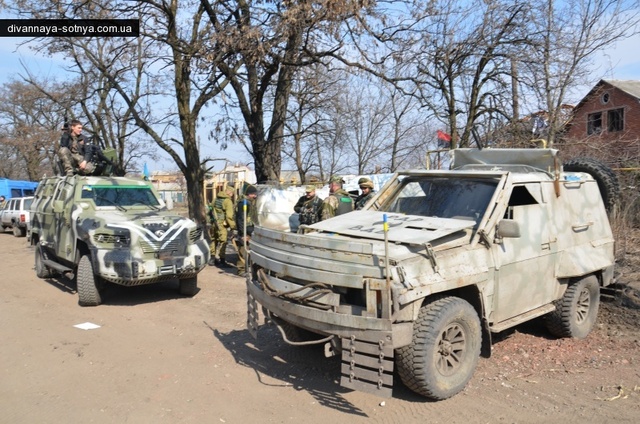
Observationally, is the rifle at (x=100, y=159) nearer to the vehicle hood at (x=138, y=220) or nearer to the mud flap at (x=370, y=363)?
the vehicle hood at (x=138, y=220)

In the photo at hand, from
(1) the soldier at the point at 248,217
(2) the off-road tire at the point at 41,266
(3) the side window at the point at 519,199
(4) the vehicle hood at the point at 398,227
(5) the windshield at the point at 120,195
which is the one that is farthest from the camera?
(2) the off-road tire at the point at 41,266

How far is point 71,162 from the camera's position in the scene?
388 inches

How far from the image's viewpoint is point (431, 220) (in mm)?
5023

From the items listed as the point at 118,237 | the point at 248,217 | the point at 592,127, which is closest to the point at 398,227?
the point at 118,237

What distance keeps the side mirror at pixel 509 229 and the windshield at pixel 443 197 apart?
1.11 ft

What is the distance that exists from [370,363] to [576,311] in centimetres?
326

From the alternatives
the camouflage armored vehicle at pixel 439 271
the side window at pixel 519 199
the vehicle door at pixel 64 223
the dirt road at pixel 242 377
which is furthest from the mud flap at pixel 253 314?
the vehicle door at pixel 64 223

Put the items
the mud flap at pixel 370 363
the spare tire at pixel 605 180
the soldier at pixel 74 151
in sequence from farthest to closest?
1. the soldier at pixel 74 151
2. the spare tire at pixel 605 180
3. the mud flap at pixel 370 363

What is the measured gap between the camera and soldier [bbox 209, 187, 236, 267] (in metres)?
11.1

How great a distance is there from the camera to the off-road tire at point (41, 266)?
10.5m

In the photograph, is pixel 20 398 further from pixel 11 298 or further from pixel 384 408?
pixel 11 298

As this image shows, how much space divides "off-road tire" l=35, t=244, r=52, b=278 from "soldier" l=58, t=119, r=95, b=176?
1.87 metres

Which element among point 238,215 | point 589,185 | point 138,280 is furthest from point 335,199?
point 589,185

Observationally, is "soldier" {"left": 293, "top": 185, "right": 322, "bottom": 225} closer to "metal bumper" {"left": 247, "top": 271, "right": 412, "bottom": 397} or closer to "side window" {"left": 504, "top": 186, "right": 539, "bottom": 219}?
"side window" {"left": 504, "top": 186, "right": 539, "bottom": 219}
